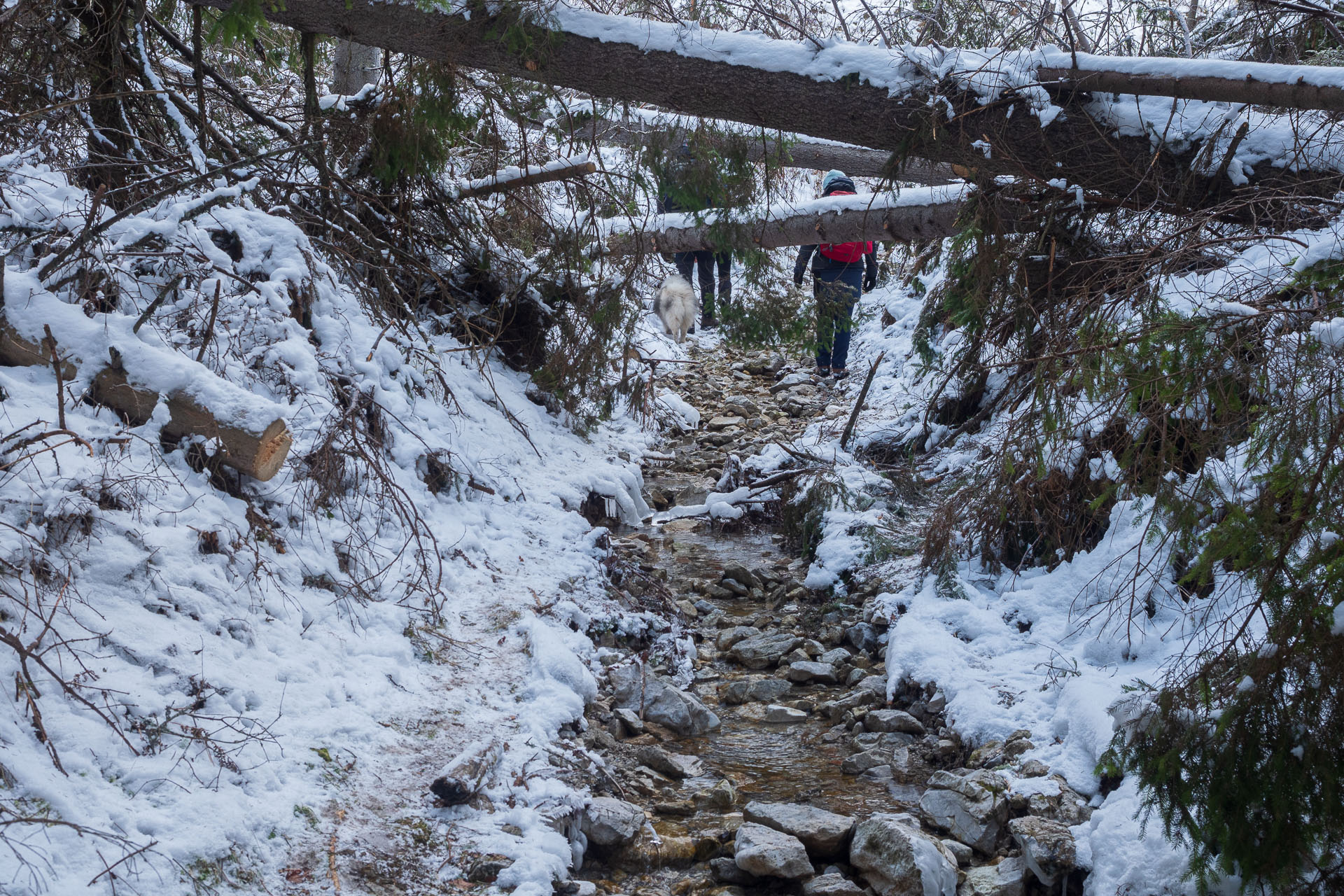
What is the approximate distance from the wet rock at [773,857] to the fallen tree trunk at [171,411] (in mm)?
2275

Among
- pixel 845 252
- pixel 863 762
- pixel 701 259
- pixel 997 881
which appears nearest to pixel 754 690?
pixel 863 762

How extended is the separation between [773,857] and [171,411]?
9.00 feet

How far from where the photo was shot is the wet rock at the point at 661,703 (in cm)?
407

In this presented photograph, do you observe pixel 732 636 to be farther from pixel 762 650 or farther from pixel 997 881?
pixel 997 881

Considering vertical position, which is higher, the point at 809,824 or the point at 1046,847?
the point at 1046,847

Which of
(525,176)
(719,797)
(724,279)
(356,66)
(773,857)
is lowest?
(719,797)

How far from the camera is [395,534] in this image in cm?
432

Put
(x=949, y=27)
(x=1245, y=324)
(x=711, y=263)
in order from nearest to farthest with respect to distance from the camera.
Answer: (x=1245, y=324), (x=949, y=27), (x=711, y=263)

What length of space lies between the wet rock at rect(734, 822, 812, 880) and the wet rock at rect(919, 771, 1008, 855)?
0.55m

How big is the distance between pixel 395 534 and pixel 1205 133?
3.96m

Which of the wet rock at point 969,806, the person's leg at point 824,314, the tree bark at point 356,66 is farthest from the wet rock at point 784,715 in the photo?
the tree bark at point 356,66

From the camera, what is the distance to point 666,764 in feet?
12.2

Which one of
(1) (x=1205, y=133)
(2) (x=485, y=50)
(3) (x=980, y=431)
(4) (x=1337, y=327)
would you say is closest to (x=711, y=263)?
(3) (x=980, y=431)

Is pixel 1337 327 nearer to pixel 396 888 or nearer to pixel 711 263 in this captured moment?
pixel 396 888
